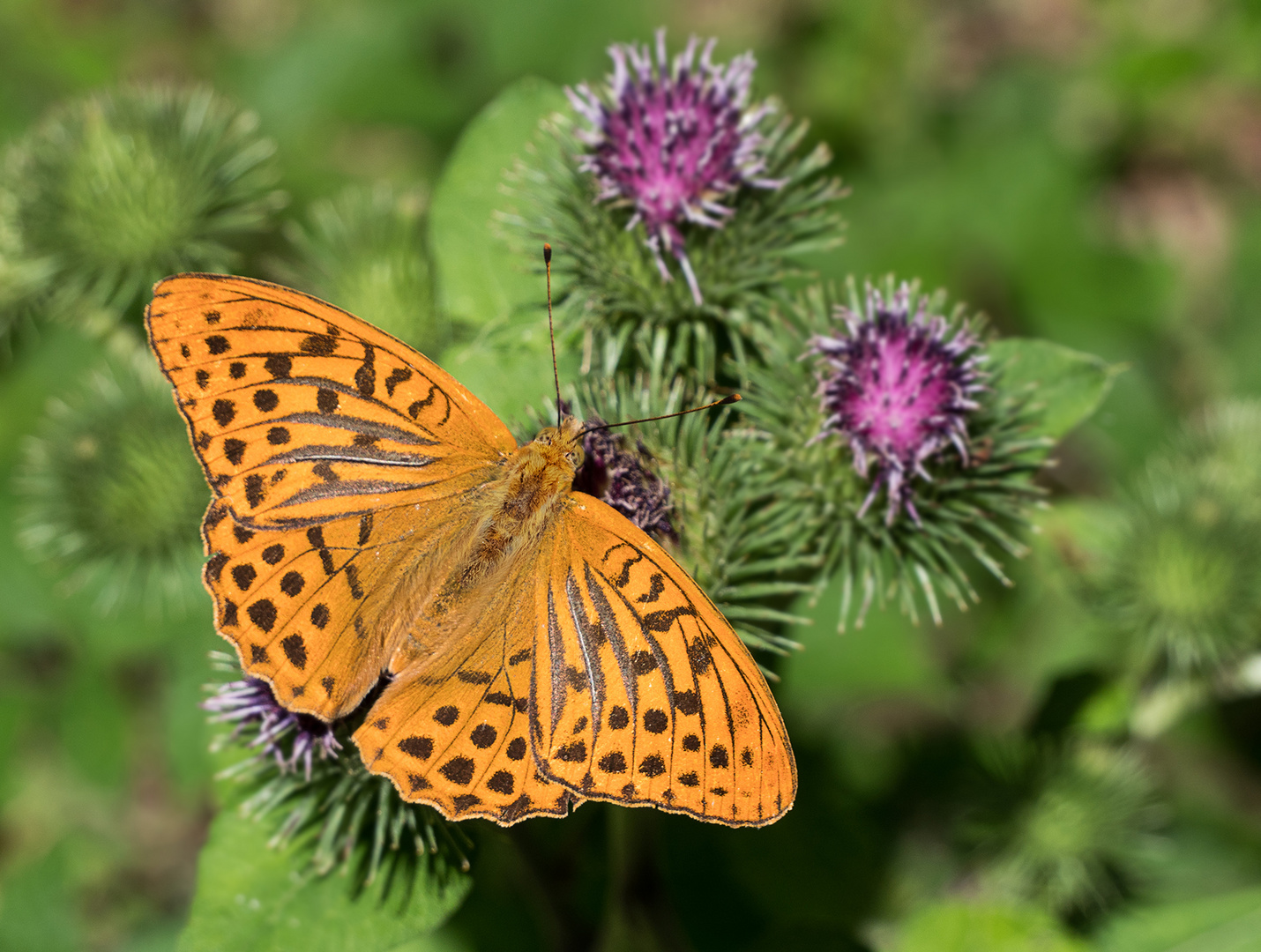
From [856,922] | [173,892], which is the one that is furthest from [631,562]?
[173,892]

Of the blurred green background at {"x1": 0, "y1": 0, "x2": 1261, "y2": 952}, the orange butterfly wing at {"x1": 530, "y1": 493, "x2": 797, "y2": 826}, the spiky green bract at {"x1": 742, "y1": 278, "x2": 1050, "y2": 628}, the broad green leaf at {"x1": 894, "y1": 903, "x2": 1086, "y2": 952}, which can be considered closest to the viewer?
the orange butterfly wing at {"x1": 530, "y1": 493, "x2": 797, "y2": 826}

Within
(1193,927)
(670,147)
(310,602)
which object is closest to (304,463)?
(310,602)

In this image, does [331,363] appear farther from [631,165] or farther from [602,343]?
[631,165]

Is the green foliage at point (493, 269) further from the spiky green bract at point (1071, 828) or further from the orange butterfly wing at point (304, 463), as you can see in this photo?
the spiky green bract at point (1071, 828)

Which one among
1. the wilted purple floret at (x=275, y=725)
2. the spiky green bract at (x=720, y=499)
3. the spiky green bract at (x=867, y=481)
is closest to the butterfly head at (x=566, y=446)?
the spiky green bract at (x=720, y=499)

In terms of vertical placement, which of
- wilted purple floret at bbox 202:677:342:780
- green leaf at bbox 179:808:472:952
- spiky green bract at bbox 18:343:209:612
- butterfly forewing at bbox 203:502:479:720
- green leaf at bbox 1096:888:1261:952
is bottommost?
green leaf at bbox 1096:888:1261:952

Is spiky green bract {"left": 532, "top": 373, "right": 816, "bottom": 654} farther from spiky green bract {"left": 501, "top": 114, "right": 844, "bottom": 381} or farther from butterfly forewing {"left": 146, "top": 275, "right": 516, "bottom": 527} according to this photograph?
butterfly forewing {"left": 146, "top": 275, "right": 516, "bottom": 527}

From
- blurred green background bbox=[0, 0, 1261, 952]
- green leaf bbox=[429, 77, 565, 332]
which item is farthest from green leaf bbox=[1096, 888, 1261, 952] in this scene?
green leaf bbox=[429, 77, 565, 332]
